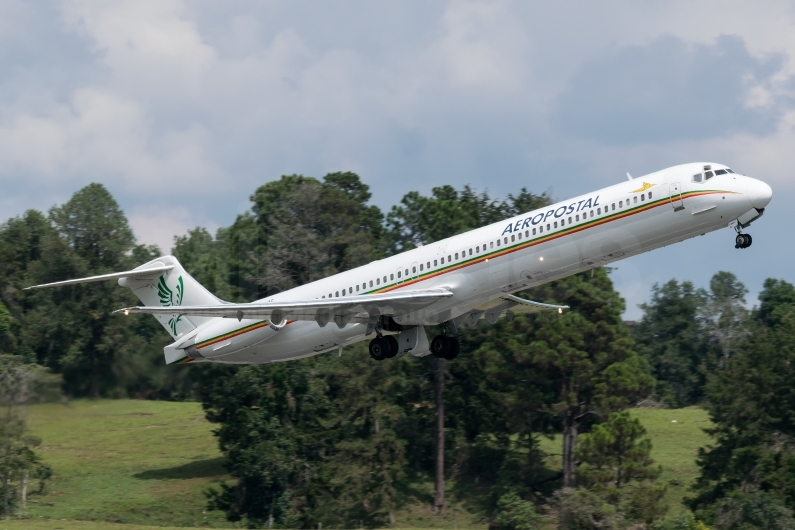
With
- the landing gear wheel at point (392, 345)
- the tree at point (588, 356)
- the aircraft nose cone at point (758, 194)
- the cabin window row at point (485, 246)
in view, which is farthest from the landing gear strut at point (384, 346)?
the tree at point (588, 356)

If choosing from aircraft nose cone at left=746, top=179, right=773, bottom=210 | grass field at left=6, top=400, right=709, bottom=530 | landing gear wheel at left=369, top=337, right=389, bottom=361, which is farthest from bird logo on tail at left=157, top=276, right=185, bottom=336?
aircraft nose cone at left=746, top=179, right=773, bottom=210

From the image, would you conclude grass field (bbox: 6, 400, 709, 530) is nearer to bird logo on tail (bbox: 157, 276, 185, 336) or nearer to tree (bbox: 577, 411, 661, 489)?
tree (bbox: 577, 411, 661, 489)

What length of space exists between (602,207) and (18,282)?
249 feet

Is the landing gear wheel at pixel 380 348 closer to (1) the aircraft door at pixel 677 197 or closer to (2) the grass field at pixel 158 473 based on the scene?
(1) the aircraft door at pixel 677 197

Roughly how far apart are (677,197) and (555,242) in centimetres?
406

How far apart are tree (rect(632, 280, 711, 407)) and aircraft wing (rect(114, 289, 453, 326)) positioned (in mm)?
69650

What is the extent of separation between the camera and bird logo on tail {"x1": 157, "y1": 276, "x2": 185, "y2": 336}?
147 feet

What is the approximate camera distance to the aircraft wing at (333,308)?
36625 millimetres

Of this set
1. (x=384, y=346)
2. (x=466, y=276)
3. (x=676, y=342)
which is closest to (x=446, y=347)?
(x=384, y=346)

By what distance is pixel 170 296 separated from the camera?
4531cm

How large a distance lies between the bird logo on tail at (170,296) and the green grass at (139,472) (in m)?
19.0

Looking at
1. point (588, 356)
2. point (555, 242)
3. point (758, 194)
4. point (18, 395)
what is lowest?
point (18, 395)

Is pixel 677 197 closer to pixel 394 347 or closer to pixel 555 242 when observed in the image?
pixel 555 242

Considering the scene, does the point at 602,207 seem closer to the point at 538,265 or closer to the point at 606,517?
the point at 538,265
